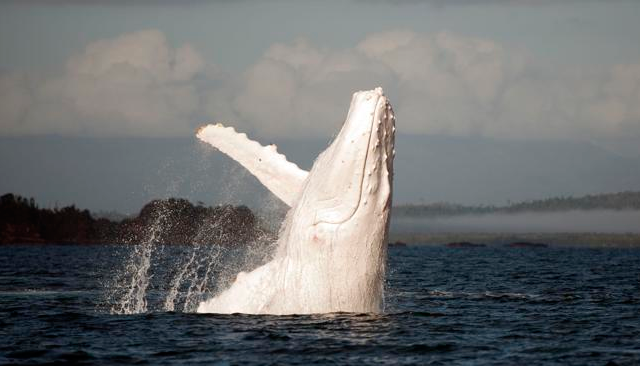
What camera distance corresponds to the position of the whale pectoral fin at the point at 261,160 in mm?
14070

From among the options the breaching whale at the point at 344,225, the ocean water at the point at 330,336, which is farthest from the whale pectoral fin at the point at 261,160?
the ocean water at the point at 330,336

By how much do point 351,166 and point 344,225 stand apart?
2.34 feet

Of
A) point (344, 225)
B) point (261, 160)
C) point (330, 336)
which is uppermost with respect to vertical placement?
point (261, 160)

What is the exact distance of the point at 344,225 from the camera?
41.7 feet

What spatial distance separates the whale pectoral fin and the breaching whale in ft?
1.31

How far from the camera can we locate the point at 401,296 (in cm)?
2478

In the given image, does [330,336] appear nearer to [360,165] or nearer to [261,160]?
[360,165]

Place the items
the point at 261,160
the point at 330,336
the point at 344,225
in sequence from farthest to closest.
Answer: the point at 261,160
the point at 330,336
the point at 344,225

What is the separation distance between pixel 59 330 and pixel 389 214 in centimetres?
619

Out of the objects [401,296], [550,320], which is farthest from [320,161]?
[401,296]

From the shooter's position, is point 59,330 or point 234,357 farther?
point 59,330

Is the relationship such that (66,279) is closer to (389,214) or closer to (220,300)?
(220,300)

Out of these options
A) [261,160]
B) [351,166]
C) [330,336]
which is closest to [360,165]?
[351,166]

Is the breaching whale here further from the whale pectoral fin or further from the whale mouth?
the whale pectoral fin
